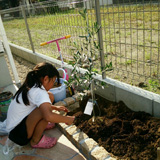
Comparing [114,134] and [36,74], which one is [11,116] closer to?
[36,74]

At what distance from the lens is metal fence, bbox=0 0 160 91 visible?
7.98 ft

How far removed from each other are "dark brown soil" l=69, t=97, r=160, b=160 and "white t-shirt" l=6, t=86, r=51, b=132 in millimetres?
697

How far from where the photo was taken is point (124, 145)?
208cm

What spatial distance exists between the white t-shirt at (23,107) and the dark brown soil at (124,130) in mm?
697

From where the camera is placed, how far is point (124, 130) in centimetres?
225

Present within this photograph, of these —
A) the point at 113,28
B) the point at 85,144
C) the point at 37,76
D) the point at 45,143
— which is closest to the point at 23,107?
the point at 37,76

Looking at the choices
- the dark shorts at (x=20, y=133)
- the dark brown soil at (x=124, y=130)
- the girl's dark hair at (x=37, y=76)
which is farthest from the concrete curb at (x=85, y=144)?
the girl's dark hair at (x=37, y=76)

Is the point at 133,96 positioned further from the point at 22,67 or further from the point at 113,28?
the point at 22,67

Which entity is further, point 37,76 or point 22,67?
point 22,67

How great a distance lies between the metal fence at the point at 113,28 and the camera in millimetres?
2432

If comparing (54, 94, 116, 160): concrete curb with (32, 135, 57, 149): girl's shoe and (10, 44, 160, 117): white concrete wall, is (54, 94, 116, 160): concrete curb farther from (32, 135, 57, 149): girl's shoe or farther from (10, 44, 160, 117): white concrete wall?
(10, 44, 160, 117): white concrete wall

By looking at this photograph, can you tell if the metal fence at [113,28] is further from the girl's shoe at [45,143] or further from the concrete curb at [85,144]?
the girl's shoe at [45,143]

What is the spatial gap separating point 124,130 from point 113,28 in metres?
1.42

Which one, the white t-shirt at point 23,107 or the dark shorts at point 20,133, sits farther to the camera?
the dark shorts at point 20,133
